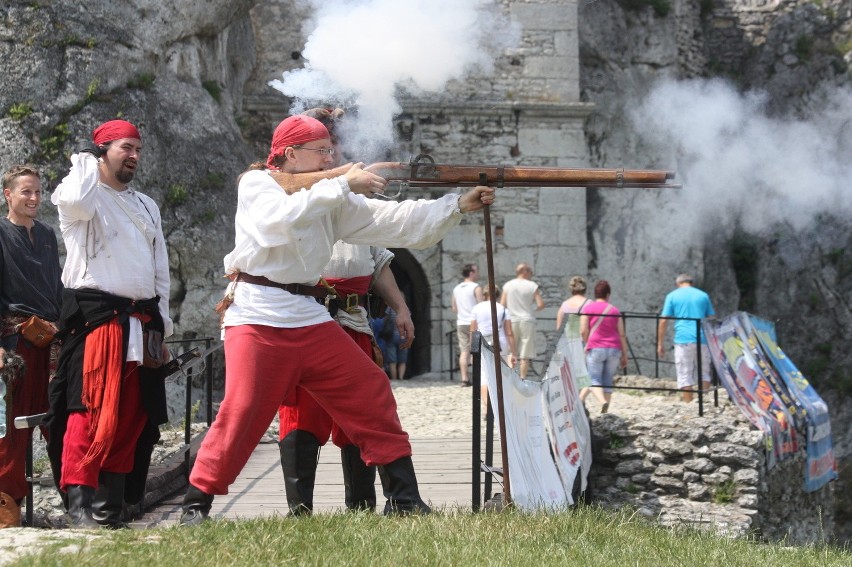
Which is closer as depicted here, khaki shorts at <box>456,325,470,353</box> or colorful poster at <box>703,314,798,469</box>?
colorful poster at <box>703,314,798,469</box>

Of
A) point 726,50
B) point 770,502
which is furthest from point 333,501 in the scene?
point 726,50

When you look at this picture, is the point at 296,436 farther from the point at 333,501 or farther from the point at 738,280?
the point at 738,280

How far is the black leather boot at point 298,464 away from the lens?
17.4ft

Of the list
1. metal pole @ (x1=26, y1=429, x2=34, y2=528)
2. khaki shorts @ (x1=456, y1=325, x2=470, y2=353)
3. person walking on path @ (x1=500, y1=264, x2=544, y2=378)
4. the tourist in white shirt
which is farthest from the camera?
khaki shorts @ (x1=456, y1=325, x2=470, y2=353)

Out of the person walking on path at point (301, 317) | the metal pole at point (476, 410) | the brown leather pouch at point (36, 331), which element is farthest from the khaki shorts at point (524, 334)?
the person walking on path at point (301, 317)

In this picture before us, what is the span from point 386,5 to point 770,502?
8412 mm

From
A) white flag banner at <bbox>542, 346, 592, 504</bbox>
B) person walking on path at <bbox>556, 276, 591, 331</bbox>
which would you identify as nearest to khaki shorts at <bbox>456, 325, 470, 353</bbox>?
person walking on path at <bbox>556, 276, 591, 331</bbox>

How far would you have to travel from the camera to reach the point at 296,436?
5309 mm

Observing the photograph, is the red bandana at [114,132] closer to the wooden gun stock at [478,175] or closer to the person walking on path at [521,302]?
the wooden gun stock at [478,175]

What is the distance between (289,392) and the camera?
195 inches

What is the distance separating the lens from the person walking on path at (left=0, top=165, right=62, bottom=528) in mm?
5340

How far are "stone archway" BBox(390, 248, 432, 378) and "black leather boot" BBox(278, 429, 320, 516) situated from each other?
1189 cm

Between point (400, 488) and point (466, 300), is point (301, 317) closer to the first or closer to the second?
point (400, 488)

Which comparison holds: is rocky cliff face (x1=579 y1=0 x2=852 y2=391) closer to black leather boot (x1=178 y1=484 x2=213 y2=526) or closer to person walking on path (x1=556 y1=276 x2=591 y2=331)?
person walking on path (x1=556 y1=276 x2=591 y2=331)
